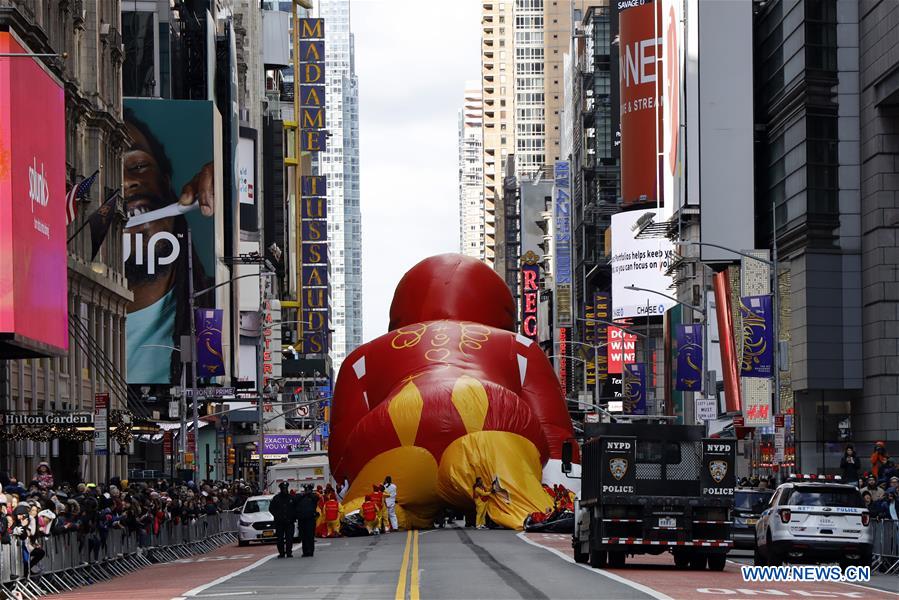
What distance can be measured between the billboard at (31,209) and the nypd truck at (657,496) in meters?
12.6

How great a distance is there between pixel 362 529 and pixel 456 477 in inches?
123

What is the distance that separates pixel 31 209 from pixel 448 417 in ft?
39.0

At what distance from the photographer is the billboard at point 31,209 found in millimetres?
34688

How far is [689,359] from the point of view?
63.4m

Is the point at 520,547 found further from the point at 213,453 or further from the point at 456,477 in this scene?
the point at 213,453

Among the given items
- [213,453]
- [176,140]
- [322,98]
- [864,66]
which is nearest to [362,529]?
[864,66]

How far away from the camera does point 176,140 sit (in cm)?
9356

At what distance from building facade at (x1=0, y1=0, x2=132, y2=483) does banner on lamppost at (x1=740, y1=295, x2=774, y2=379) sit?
59.9ft

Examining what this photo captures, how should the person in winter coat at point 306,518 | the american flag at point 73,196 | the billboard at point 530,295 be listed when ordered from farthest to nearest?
the billboard at point 530,295
the american flag at point 73,196
the person in winter coat at point 306,518

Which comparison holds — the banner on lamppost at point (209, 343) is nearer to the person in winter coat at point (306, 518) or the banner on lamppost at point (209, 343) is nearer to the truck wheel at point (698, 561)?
the person in winter coat at point (306, 518)

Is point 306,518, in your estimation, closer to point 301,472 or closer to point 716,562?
point 716,562

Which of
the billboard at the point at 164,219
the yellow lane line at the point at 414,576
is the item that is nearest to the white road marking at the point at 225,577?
the yellow lane line at the point at 414,576

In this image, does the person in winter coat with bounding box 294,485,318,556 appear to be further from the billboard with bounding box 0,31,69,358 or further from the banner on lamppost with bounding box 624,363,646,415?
the banner on lamppost with bounding box 624,363,646,415

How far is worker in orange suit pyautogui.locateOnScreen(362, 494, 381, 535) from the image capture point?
43.2 metres
